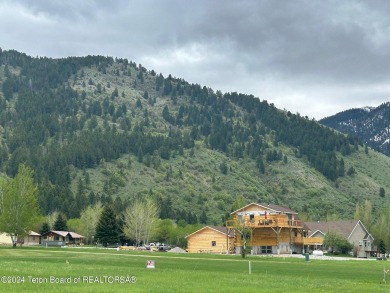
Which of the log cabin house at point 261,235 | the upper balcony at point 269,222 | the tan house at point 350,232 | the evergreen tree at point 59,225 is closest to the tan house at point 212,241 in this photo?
the log cabin house at point 261,235

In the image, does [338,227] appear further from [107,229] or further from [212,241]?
[107,229]

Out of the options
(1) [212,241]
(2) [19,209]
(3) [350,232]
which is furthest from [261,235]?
(2) [19,209]

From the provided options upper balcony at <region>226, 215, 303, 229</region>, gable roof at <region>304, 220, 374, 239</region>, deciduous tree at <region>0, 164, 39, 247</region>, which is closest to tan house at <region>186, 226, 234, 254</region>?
upper balcony at <region>226, 215, 303, 229</region>

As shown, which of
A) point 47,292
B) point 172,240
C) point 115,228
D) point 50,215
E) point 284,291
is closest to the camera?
point 47,292

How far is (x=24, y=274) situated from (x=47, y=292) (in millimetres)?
8973

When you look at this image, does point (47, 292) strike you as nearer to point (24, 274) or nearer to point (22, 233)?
point (24, 274)

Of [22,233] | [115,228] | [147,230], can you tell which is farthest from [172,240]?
[22,233]

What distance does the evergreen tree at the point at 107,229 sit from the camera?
407 ft

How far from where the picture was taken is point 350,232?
12694 cm

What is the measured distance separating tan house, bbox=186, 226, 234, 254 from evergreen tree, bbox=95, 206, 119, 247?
58.0ft

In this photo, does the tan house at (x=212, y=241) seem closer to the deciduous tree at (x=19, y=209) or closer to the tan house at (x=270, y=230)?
the tan house at (x=270, y=230)

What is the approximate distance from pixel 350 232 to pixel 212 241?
1319 inches

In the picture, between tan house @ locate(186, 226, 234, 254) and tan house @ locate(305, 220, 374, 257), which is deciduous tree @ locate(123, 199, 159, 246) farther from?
tan house @ locate(305, 220, 374, 257)

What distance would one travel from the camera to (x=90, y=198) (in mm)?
181750
